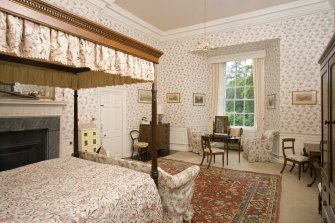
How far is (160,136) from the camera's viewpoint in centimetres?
721

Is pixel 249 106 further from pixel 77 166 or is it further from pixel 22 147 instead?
pixel 22 147

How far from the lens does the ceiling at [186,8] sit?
18.5 feet

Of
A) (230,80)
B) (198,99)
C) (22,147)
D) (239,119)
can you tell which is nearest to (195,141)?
(198,99)

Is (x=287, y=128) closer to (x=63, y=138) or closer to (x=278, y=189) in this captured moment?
(x=278, y=189)

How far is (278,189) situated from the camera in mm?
3943

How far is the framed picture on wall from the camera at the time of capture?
555 centimetres

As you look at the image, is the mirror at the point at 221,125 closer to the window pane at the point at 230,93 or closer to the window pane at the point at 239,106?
the window pane at the point at 239,106

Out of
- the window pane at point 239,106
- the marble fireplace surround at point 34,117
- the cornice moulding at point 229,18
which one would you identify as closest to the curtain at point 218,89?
the window pane at point 239,106

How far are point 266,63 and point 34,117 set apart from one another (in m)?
7.24

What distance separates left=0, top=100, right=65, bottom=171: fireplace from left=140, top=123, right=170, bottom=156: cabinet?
10.0 ft

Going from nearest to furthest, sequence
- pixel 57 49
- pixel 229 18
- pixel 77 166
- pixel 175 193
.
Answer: pixel 57 49 → pixel 175 193 → pixel 77 166 → pixel 229 18

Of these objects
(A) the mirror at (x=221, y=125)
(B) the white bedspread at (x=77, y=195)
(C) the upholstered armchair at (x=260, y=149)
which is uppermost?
(A) the mirror at (x=221, y=125)

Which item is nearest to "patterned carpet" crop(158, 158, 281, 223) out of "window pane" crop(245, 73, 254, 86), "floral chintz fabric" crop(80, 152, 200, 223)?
"floral chintz fabric" crop(80, 152, 200, 223)

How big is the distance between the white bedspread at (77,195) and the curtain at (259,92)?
622 centimetres
